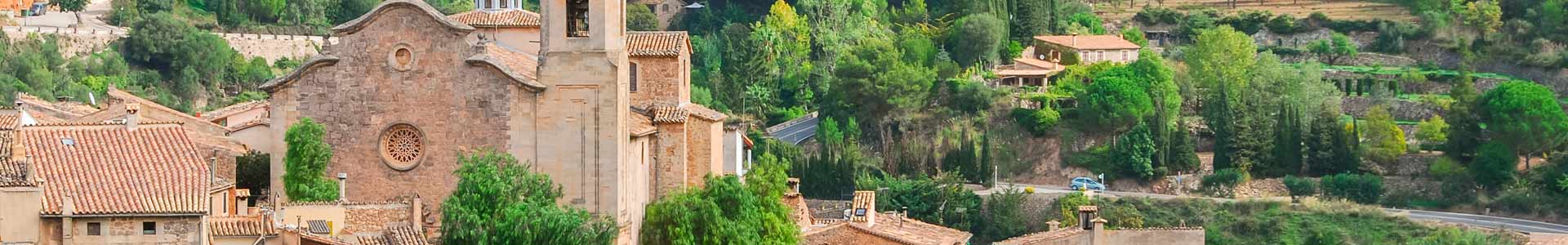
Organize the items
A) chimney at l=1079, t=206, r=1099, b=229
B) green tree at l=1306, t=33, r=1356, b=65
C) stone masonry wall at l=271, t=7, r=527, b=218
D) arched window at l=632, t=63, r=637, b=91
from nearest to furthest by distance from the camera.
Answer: stone masonry wall at l=271, t=7, r=527, b=218
chimney at l=1079, t=206, r=1099, b=229
arched window at l=632, t=63, r=637, b=91
green tree at l=1306, t=33, r=1356, b=65

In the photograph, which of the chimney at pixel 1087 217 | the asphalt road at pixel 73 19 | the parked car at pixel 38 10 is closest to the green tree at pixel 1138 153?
the asphalt road at pixel 73 19

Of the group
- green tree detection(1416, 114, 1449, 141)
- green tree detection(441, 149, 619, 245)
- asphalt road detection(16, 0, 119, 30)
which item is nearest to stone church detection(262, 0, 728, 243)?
green tree detection(441, 149, 619, 245)

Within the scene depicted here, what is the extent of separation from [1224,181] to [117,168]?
70974 mm

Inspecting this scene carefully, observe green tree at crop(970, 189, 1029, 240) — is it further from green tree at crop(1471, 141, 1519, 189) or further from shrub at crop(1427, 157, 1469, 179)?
green tree at crop(1471, 141, 1519, 189)

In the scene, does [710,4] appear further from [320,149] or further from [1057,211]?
[320,149]

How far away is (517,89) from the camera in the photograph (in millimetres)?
54875

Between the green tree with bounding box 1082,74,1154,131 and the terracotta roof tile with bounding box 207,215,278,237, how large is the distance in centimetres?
7293

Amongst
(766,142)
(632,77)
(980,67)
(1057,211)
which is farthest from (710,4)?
(632,77)

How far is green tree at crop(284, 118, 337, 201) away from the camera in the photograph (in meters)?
54.5

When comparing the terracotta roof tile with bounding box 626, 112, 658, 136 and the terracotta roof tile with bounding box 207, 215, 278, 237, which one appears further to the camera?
the terracotta roof tile with bounding box 626, 112, 658, 136

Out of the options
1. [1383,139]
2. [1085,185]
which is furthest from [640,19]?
[1383,139]

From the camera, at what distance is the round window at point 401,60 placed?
55.3 metres

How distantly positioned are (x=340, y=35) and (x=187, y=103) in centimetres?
6081

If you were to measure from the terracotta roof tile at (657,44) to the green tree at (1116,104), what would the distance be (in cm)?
5430
